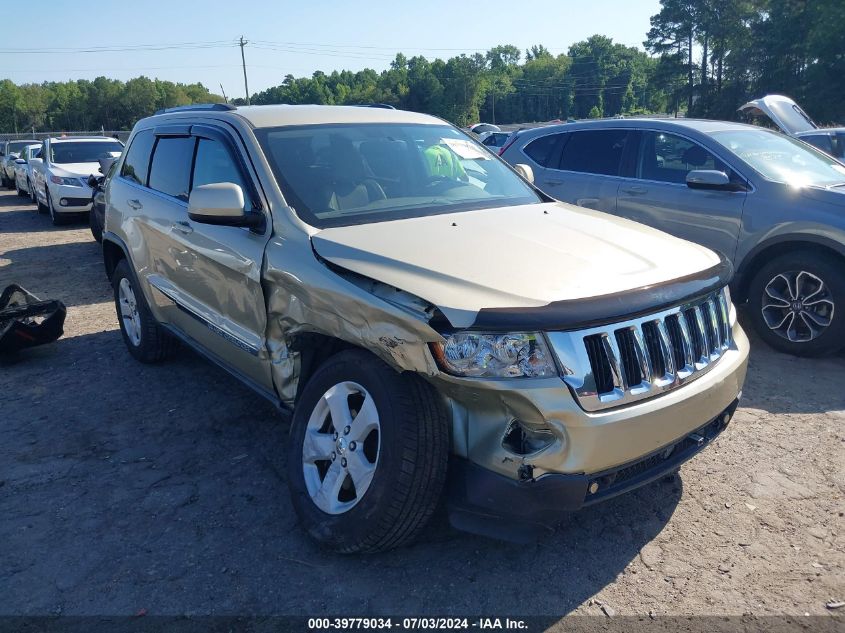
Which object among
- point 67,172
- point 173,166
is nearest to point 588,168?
point 173,166

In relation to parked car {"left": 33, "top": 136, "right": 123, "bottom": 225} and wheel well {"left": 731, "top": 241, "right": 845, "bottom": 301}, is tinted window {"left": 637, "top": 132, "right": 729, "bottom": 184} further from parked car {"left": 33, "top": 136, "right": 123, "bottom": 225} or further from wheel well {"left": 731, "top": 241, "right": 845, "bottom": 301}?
parked car {"left": 33, "top": 136, "right": 123, "bottom": 225}

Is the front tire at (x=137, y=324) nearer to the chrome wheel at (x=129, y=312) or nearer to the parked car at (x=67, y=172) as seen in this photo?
the chrome wheel at (x=129, y=312)

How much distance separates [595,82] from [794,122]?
133 metres

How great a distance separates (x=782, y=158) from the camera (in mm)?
5953

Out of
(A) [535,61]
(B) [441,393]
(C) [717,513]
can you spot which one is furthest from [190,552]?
(A) [535,61]

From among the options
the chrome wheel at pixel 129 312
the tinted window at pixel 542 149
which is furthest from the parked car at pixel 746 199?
the chrome wheel at pixel 129 312

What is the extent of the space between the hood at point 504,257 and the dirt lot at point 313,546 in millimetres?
1155

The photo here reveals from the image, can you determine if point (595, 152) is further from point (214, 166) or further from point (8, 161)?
point (8, 161)

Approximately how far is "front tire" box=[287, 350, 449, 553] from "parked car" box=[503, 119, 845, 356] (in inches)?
155

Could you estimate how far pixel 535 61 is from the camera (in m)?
145

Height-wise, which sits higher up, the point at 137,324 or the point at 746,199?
the point at 746,199

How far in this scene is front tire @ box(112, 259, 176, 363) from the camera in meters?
5.16

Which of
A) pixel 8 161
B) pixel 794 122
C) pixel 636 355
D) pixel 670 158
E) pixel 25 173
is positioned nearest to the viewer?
pixel 636 355

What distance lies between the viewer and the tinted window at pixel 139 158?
5.06 m
